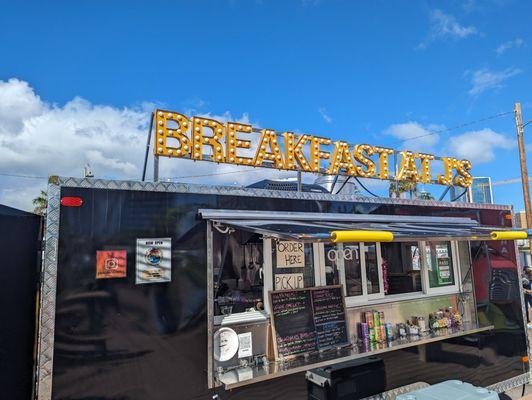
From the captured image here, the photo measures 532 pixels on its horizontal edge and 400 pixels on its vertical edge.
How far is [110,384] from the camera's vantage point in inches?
128

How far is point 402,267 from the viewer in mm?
6691

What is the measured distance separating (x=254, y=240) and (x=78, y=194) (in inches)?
103

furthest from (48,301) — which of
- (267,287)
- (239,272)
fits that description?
(239,272)

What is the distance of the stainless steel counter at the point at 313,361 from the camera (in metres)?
3.74

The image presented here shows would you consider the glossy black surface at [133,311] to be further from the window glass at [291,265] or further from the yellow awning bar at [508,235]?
the yellow awning bar at [508,235]

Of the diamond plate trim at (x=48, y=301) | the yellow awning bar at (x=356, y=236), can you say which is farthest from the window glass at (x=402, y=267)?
the diamond plate trim at (x=48, y=301)

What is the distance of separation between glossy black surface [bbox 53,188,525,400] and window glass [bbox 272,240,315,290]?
79 cm

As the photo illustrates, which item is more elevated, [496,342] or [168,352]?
[168,352]

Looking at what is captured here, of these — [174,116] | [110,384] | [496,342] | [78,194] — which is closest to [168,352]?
[110,384]

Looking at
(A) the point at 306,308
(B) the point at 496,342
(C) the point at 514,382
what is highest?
(A) the point at 306,308

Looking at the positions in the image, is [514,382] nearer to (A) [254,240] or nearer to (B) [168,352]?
(A) [254,240]

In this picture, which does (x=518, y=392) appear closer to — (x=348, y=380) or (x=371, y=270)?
(x=371, y=270)

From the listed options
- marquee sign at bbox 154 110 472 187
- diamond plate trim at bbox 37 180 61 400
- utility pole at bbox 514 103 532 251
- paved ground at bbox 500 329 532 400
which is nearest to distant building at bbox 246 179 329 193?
marquee sign at bbox 154 110 472 187

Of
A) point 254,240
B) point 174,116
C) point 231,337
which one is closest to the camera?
point 231,337
